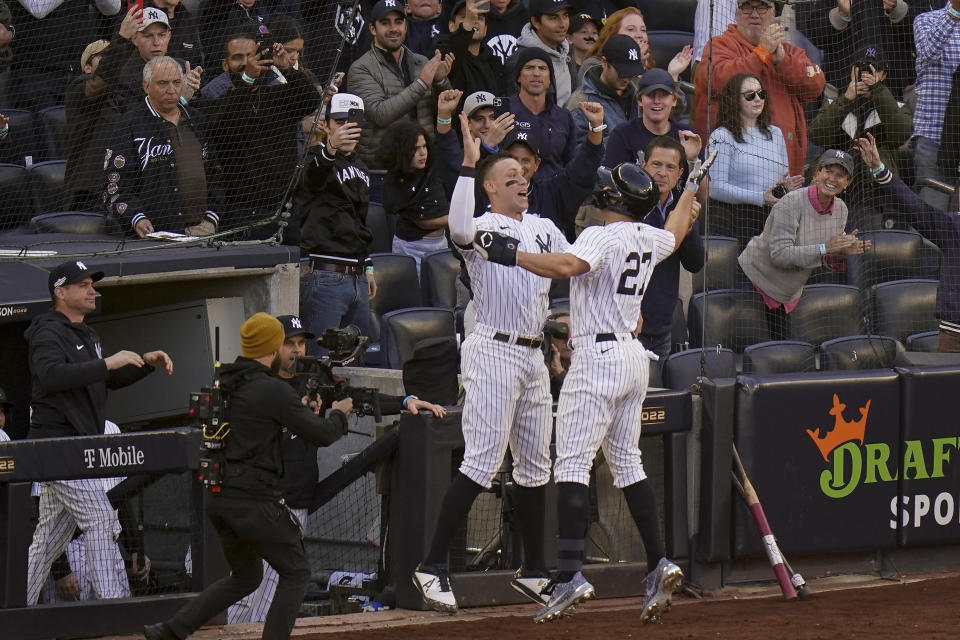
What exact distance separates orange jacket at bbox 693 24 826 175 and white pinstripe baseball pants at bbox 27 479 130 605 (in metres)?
4.77

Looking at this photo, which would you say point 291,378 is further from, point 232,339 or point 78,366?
point 232,339

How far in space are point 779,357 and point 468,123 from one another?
2.36 meters

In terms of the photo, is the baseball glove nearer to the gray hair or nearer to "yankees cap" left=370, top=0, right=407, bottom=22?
the gray hair

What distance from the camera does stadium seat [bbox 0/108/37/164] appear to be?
10.8 metres

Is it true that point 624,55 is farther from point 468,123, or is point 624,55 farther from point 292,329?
point 292,329

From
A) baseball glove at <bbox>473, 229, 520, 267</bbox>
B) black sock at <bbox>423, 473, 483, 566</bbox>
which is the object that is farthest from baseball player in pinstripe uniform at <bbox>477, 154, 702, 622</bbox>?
black sock at <bbox>423, 473, 483, 566</bbox>

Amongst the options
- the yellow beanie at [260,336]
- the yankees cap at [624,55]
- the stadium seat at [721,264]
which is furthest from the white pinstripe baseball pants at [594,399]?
the yankees cap at [624,55]

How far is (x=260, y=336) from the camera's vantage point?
6219mm

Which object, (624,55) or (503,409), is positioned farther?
(624,55)

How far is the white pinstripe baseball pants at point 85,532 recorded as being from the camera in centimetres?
723

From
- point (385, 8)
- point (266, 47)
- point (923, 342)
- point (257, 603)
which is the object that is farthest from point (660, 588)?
point (385, 8)

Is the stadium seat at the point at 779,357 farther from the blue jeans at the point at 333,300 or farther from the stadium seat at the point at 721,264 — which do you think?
the blue jeans at the point at 333,300

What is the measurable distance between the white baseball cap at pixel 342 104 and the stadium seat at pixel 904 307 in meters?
3.71

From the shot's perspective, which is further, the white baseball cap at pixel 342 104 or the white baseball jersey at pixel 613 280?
the white baseball cap at pixel 342 104
